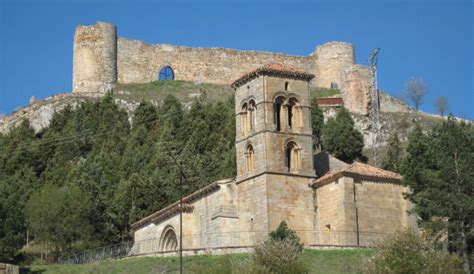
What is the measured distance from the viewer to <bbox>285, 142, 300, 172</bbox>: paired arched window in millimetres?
52781

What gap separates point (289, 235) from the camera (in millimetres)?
47844

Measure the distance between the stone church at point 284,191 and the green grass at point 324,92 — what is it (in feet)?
126

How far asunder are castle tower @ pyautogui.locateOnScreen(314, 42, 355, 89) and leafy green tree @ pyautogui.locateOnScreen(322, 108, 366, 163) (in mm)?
25947

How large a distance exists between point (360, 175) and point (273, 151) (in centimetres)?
478

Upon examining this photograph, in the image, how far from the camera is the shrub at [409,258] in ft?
132

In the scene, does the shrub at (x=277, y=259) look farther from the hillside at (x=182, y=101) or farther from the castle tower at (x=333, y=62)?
the castle tower at (x=333, y=62)

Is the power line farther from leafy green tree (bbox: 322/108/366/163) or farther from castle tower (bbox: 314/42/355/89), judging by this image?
castle tower (bbox: 314/42/355/89)

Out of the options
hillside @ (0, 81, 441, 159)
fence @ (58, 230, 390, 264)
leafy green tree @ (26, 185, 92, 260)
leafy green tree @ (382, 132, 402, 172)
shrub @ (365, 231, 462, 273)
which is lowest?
shrub @ (365, 231, 462, 273)

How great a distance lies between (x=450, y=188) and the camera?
152 ft

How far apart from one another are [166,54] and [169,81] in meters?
3.29

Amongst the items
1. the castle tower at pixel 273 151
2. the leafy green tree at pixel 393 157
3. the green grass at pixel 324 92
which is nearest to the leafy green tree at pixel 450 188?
the castle tower at pixel 273 151

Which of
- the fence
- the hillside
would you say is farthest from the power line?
the fence

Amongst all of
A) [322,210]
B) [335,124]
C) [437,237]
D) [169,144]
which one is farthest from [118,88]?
[437,237]

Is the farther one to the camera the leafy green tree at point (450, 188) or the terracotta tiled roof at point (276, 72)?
the terracotta tiled roof at point (276, 72)
